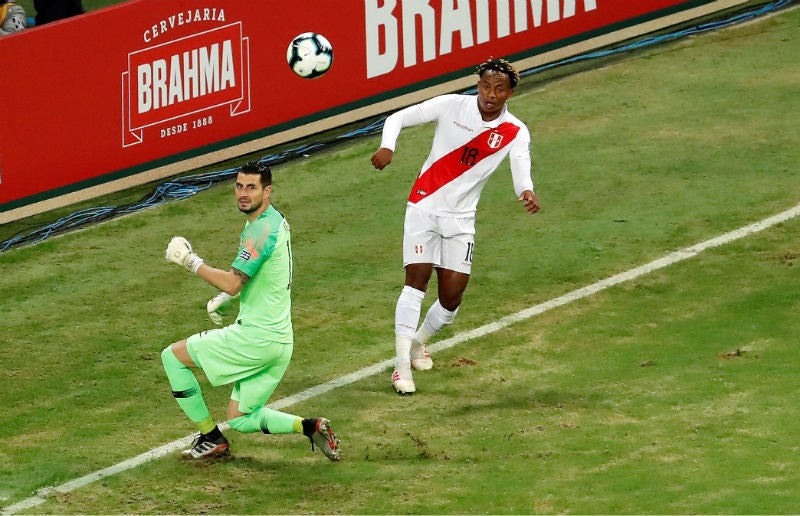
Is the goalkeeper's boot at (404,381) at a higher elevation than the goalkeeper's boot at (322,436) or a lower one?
lower

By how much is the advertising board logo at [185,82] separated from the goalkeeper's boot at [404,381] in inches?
253

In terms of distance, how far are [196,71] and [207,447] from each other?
7.75 metres

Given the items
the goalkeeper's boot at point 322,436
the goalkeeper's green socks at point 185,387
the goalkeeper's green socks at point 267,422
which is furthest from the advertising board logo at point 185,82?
the goalkeeper's boot at point 322,436

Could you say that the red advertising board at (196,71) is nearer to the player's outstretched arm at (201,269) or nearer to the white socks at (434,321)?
the white socks at (434,321)

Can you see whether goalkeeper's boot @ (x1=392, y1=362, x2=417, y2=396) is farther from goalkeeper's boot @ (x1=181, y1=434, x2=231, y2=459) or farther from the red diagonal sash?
goalkeeper's boot @ (x1=181, y1=434, x2=231, y2=459)

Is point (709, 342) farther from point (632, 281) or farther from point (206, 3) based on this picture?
point (206, 3)

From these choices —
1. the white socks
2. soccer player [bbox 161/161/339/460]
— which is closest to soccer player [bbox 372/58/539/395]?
the white socks

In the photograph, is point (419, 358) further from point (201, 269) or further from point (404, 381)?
point (201, 269)

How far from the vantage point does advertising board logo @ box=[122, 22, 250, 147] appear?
57.6 ft

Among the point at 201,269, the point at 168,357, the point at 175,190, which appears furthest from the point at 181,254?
the point at 175,190

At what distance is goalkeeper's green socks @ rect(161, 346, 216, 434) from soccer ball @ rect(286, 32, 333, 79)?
7.87 meters

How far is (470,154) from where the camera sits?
1249 centimetres

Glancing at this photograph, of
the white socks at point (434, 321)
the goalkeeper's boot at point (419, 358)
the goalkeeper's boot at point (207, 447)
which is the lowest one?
the goalkeeper's boot at point (419, 358)

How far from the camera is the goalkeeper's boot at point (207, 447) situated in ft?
36.4
